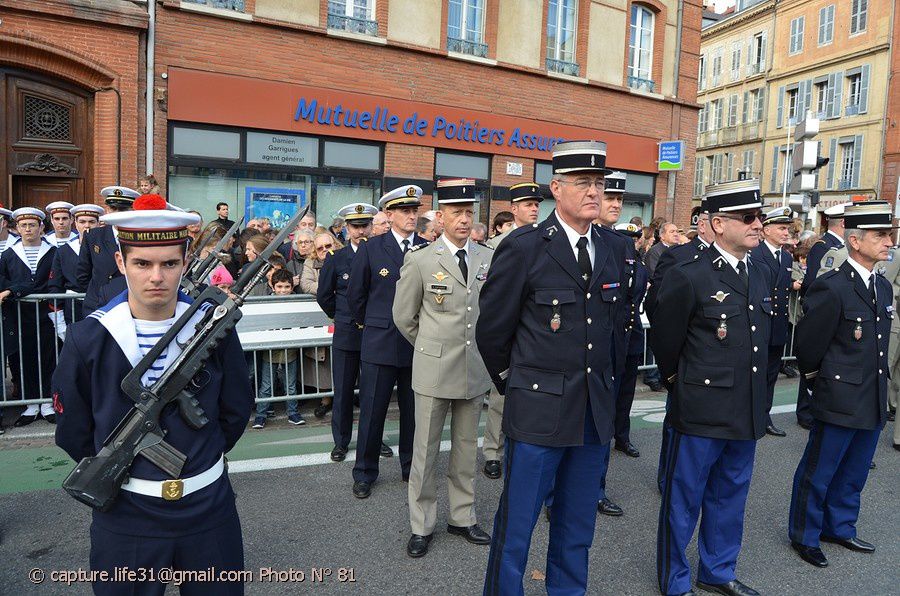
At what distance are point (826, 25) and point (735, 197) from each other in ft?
132

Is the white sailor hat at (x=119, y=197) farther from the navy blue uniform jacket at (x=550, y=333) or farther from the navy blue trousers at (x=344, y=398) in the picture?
the navy blue uniform jacket at (x=550, y=333)

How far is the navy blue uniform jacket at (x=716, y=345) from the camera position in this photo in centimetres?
371

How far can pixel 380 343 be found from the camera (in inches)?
205

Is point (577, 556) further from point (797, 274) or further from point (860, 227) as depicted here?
point (797, 274)

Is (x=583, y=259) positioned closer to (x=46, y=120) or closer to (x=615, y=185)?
(x=615, y=185)

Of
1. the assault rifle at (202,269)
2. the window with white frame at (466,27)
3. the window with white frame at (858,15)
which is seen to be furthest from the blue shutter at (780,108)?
the assault rifle at (202,269)

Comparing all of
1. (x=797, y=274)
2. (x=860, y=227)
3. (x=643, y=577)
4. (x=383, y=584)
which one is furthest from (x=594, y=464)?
(x=797, y=274)

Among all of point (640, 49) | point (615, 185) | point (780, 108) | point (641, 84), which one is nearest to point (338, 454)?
point (615, 185)

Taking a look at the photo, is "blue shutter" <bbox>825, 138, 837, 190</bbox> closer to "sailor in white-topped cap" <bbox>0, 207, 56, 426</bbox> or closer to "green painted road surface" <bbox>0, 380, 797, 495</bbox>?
"green painted road surface" <bbox>0, 380, 797, 495</bbox>

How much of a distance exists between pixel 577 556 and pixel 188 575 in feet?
6.19

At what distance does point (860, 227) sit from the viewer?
4348 millimetres

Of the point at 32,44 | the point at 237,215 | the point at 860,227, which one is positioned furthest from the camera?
the point at 237,215

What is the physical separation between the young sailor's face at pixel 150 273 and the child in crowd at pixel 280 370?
4563 millimetres

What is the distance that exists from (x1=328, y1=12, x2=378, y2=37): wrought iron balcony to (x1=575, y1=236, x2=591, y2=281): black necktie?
40.3 feet
